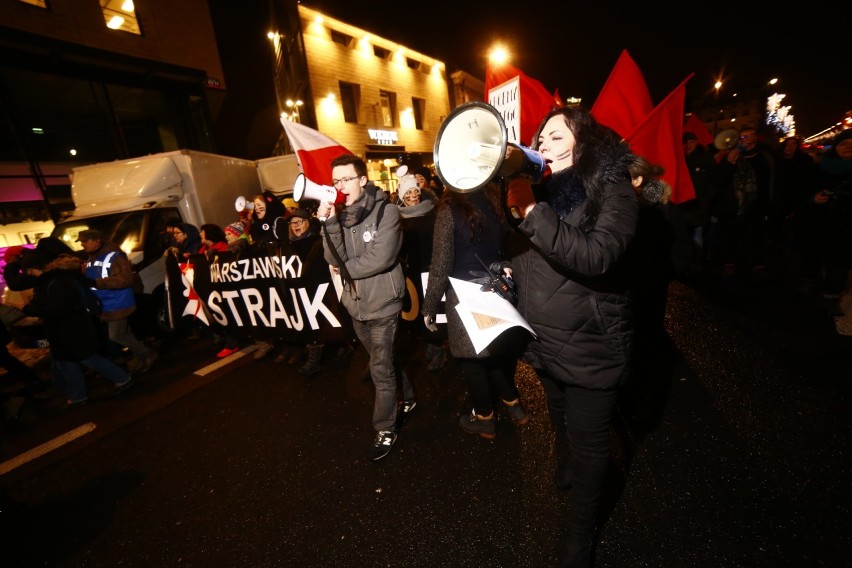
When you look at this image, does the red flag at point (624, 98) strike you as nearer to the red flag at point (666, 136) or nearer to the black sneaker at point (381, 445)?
the red flag at point (666, 136)

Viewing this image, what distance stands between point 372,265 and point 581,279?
141 cm

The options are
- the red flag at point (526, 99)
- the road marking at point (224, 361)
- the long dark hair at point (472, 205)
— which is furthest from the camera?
the road marking at point (224, 361)

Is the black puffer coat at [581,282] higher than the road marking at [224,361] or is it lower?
higher

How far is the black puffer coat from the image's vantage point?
1.30m

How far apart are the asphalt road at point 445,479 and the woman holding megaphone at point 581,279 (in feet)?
1.81

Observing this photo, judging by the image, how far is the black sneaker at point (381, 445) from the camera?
103 inches

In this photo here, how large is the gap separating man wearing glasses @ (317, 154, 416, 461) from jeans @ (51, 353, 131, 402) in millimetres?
3581

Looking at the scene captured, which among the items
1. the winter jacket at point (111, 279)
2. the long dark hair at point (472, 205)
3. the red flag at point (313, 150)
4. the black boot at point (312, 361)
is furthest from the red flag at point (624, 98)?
the winter jacket at point (111, 279)

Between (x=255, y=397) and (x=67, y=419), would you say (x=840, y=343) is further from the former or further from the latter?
(x=67, y=419)

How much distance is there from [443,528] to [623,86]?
377 centimetres

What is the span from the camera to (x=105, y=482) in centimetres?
287

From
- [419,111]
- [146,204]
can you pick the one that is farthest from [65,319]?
[419,111]

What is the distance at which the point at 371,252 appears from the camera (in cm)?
250

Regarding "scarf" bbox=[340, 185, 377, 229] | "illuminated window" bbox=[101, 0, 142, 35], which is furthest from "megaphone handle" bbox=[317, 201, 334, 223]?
"illuminated window" bbox=[101, 0, 142, 35]
